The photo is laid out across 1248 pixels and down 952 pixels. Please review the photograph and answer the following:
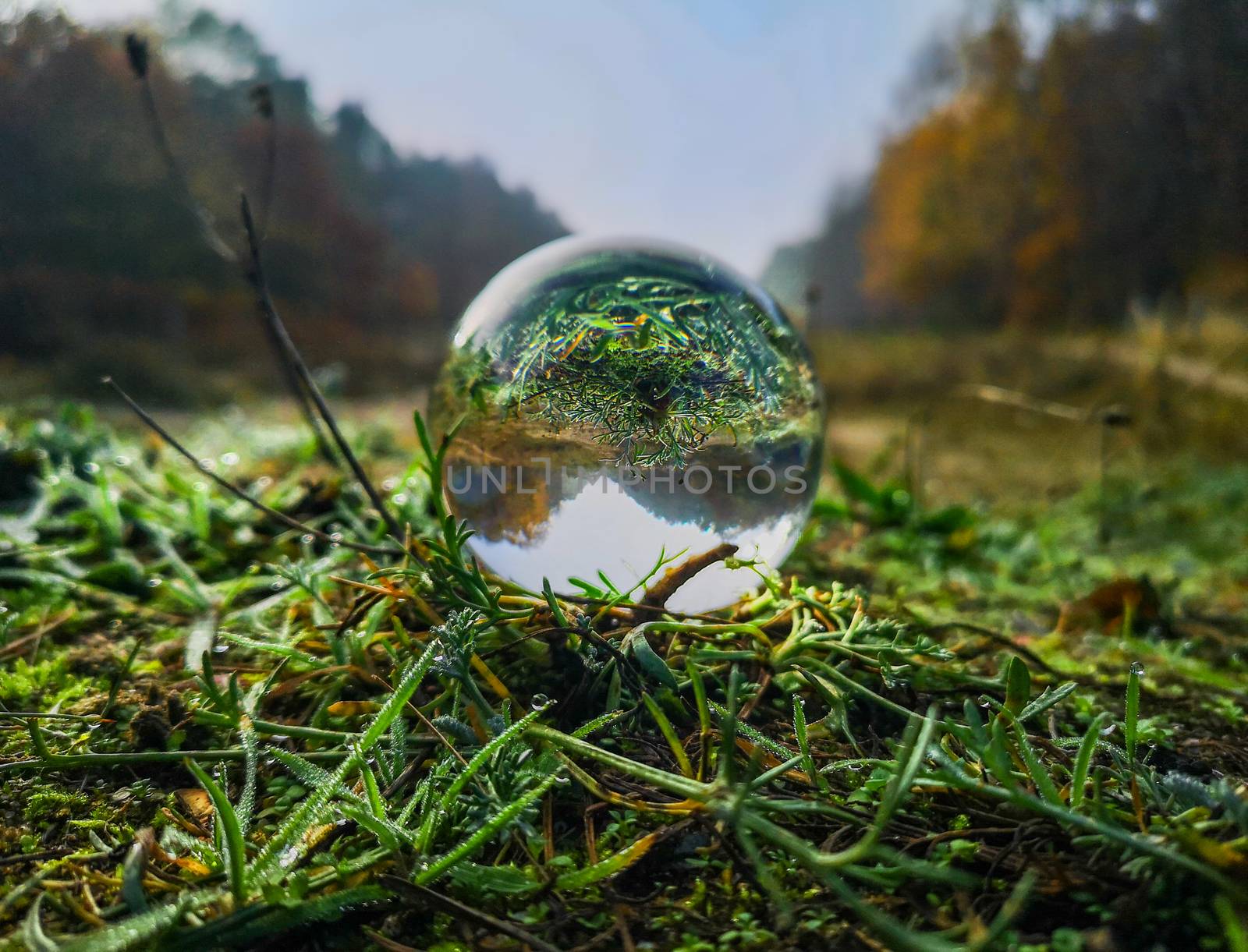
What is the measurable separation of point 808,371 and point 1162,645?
1.28 meters

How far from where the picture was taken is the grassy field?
3.49ft

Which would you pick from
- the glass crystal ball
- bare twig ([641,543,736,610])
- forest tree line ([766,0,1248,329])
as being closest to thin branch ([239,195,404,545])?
the glass crystal ball

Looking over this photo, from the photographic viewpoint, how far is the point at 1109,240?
852 cm

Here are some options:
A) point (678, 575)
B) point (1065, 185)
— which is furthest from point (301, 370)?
point (1065, 185)

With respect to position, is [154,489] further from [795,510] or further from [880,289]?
[880,289]

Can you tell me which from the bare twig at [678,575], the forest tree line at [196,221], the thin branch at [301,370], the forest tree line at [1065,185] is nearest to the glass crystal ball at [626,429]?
the bare twig at [678,575]

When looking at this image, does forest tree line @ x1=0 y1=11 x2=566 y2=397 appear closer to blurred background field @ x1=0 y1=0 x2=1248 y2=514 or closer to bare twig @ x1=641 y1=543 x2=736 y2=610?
blurred background field @ x1=0 y1=0 x2=1248 y2=514

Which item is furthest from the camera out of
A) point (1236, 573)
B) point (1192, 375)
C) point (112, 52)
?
point (112, 52)

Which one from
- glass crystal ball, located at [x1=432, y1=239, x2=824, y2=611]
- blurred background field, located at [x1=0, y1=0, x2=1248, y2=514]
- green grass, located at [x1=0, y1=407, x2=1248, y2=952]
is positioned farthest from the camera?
blurred background field, located at [x1=0, y1=0, x2=1248, y2=514]

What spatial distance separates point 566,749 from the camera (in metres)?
1.35

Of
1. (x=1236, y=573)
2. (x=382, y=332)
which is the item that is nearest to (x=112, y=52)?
(x=382, y=332)

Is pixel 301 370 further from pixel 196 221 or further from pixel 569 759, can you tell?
pixel 196 221

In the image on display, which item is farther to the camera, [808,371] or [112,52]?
[112,52]

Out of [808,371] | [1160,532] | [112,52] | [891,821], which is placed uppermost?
[112,52]
